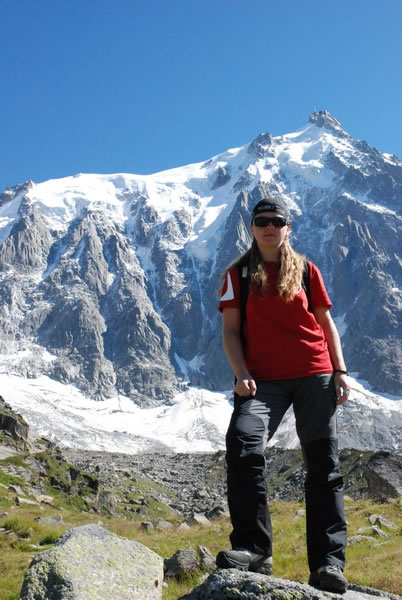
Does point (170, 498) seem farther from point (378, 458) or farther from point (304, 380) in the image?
point (304, 380)

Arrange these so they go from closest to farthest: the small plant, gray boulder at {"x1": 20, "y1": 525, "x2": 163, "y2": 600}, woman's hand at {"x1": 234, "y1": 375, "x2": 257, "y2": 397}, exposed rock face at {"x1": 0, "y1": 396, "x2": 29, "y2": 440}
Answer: gray boulder at {"x1": 20, "y1": 525, "x2": 163, "y2": 600} → woman's hand at {"x1": 234, "y1": 375, "x2": 257, "y2": 397} → the small plant → exposed rock face at {"x1": 0, "y1": 396, "x2": 29, "y2": 440}

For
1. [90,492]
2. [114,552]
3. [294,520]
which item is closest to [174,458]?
[90,492]

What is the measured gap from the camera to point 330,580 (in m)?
5.48

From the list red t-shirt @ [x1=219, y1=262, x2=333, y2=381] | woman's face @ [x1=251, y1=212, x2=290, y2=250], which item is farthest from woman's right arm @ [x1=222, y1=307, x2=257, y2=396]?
woman's face @ [x1=251, y1=212, x2=290, y2=250]

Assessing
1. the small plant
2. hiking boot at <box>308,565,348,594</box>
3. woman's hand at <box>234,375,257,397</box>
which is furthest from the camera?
the small plant

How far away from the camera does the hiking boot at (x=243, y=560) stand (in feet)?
18.2

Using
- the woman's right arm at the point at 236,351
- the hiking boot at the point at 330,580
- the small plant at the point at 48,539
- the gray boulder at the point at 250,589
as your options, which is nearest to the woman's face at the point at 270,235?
the woman's right arm at the point at 236,351

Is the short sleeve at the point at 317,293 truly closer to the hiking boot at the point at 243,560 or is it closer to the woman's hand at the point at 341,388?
the woman's hand at the point at 341,388

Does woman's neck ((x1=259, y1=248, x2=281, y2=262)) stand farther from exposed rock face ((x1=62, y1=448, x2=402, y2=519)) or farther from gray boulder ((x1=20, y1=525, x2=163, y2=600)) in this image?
exposed rock face ((x1=62, y1=448, x2=402, y2=519))

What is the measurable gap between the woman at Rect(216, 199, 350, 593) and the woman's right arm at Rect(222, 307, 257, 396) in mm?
14

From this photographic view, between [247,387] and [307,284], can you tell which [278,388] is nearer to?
[247,387]

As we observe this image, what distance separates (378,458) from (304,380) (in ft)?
103

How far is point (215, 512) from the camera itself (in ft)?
87.6

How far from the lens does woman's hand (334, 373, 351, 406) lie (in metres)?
7.01
